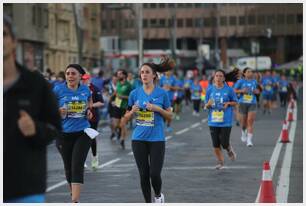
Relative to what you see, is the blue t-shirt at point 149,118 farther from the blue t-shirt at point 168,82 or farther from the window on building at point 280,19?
the window on building at point 280,19

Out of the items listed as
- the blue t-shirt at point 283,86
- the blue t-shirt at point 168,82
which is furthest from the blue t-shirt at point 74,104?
the blue t-shirt at point 283,86

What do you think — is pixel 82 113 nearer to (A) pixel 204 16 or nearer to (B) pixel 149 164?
(B) pixel 149 164

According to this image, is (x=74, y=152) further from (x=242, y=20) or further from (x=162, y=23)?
(x=162, y=23)

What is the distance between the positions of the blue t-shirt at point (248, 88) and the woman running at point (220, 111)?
6.26 metres

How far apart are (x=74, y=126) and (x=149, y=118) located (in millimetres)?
995

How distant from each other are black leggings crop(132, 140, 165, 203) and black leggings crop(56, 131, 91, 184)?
712mm

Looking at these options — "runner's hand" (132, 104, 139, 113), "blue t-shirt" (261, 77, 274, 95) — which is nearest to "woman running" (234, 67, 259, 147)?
"runner's hand" (132, 104, 139, 113)

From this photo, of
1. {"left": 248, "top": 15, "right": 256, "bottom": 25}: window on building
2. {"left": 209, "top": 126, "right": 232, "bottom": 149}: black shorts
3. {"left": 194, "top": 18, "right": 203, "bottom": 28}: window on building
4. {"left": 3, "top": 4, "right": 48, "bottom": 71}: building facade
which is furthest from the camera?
{"left": 194, "top": 18, "right": 203, "bottom": 28}: window on building

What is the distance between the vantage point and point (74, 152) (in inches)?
408

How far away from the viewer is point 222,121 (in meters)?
15.2

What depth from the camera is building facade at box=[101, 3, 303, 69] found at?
124250mm

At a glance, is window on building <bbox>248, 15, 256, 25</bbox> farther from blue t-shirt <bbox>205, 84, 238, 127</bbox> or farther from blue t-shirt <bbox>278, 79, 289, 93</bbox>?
blue t-shirt <bbox>205, 84, 238, 127</bbox>

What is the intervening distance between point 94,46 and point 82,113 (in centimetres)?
7016

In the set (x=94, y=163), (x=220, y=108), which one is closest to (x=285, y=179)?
(x=220, y=108)
